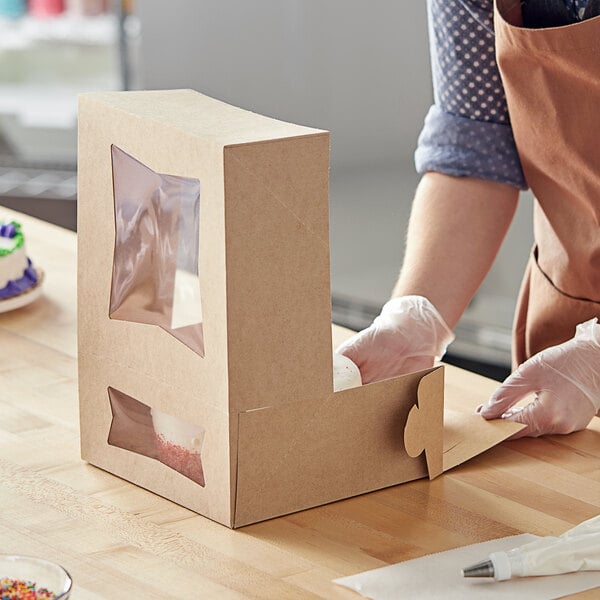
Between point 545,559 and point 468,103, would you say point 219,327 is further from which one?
point 468,103

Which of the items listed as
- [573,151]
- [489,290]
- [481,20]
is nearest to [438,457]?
[573,151]

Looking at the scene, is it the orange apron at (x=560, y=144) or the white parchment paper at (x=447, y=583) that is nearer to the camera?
the white parchment paper at (x=447, y=583)

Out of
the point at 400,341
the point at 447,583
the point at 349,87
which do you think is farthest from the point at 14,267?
the point at 349,87

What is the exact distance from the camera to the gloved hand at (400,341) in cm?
125

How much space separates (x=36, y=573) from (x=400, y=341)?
55cm

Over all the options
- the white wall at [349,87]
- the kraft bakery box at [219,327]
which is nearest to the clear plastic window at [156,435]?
the kraft bakery box at [219,327]

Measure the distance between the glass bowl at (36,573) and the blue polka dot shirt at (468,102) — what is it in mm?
829

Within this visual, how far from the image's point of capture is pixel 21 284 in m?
1.57

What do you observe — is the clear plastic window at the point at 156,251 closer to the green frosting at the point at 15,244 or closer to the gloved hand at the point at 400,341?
the gloved hand at the point at 400,341

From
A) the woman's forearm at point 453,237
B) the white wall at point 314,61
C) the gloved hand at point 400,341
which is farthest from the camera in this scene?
the white wall at point 314,61

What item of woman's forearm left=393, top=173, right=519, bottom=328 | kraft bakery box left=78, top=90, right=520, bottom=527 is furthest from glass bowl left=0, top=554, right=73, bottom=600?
woman's forearm left=393, top=173, right=519, bottom=328

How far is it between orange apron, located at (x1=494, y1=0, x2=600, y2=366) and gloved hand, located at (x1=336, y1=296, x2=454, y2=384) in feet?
0.76

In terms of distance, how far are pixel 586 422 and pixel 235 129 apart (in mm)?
524

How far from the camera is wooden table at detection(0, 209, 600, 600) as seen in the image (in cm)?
90
